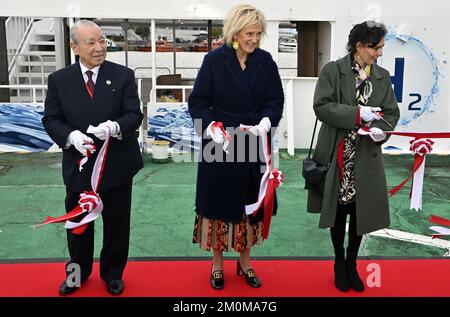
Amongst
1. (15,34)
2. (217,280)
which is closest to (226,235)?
(217,280)

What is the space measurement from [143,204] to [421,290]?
2.96 m

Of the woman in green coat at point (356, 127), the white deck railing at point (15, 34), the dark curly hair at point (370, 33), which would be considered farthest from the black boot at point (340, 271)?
the white deck railing at point (15, 34)

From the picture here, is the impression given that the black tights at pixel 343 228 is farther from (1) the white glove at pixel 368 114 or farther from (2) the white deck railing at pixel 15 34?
(2) the white deck railing at pixel 15 34

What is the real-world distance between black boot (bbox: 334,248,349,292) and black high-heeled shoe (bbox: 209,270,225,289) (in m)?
0.71

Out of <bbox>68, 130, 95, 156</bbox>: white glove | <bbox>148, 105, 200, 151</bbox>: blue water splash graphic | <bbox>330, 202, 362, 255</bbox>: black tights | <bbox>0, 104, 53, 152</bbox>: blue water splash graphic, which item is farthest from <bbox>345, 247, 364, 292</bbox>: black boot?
<bbox>0, 104, 53, 152</bbox>: blue water splash graphic

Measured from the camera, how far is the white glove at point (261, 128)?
291 centimetres

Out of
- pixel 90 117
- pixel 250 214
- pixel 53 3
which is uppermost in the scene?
pixel 53 3

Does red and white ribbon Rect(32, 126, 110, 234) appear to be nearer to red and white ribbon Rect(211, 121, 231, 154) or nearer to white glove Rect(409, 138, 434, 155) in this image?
red and white ribbon Rect(211, 121, 231, 154)

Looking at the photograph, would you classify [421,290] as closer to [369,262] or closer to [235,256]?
[369,262]

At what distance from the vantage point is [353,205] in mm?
3102

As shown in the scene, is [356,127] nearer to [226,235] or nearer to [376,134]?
[376,134]

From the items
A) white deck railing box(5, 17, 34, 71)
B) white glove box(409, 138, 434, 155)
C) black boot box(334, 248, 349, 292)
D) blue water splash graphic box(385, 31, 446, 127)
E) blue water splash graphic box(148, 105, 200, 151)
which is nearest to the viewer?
white glove box(409, 138, 434, 155)

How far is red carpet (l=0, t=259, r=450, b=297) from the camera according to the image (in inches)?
124
